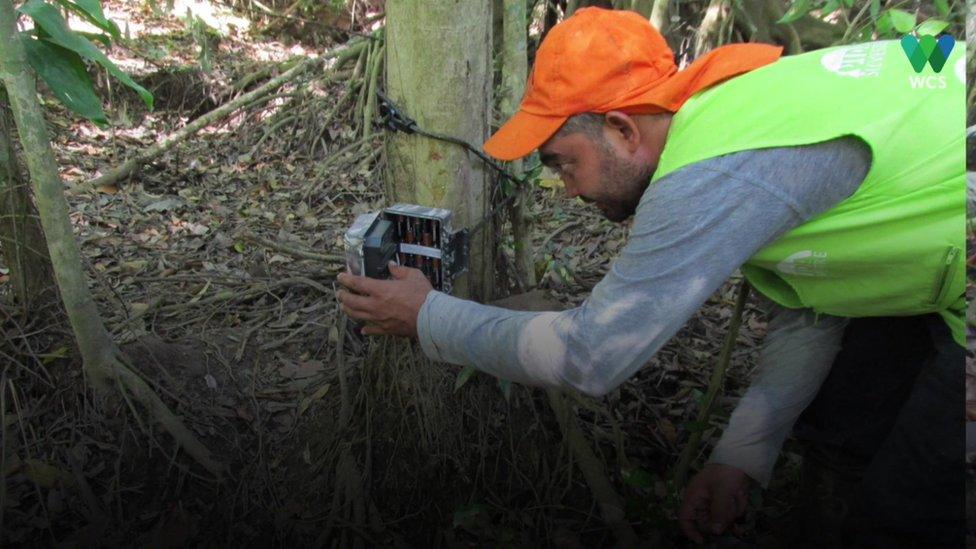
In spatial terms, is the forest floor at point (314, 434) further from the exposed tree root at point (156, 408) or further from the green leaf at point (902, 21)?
the green leaf at point (902, 21)

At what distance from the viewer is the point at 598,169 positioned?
1728mm

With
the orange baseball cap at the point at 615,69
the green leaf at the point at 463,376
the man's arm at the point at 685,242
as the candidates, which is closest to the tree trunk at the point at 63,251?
the green leaf at the point at 463,376

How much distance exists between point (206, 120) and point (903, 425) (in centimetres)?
568

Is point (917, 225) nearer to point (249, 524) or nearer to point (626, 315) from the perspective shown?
point (626, 315)

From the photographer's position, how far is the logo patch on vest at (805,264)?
1.59 meters

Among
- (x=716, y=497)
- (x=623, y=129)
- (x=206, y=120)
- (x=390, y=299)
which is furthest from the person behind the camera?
(x=206, y=120)

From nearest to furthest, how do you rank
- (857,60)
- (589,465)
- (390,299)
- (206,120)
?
1. (857,60)
2. (390,299)
3. (589,465)
4. (206,120)

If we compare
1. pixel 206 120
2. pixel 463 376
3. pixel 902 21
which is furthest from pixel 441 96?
pixel 206 120

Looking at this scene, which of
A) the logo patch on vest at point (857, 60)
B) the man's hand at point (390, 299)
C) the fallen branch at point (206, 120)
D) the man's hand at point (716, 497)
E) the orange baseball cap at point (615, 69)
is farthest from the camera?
the fallen branch at point (206, 120)

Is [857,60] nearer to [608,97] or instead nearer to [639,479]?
[608,97]

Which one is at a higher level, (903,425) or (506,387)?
(903,425)

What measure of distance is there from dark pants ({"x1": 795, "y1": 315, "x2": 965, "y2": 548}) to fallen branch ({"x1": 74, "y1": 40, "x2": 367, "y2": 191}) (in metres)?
4.93

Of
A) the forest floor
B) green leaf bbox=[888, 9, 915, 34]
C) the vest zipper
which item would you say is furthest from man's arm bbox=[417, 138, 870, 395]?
green leaf bbox=[888, 9, 915, 34]

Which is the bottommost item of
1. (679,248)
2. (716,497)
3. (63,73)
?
(716,497)
